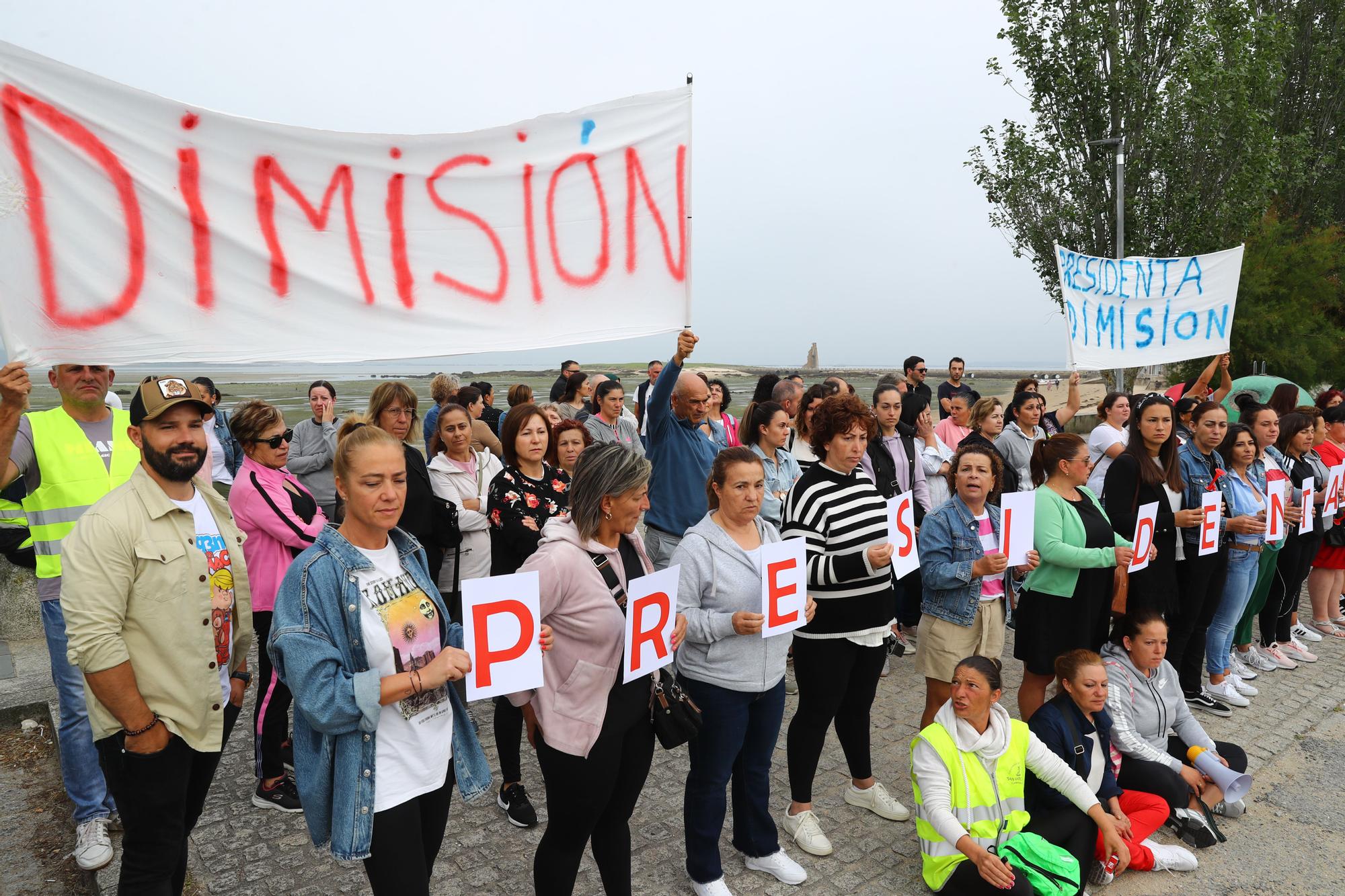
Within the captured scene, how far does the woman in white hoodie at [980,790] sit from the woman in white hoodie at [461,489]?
261 cm

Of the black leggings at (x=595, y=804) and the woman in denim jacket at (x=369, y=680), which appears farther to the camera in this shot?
the black leggings at (x=595, y=804)

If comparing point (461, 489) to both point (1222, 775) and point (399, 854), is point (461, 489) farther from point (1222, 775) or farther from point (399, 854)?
point (1222, 775)

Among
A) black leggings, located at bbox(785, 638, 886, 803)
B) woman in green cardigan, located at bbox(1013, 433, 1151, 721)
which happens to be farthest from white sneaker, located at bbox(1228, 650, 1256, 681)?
black leggings, located at bbox(785, 638, 886, 803)

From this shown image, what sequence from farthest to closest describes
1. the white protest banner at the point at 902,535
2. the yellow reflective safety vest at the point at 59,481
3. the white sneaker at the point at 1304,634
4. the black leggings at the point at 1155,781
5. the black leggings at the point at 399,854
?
the white sneaker at the point at 1304,634 < the black leggings at the point at 1155,781 < the white protest banner at the point at 902,535 < the yellow reflective safety vest at the point at 59,481 < the black leggings at the point at 399,854

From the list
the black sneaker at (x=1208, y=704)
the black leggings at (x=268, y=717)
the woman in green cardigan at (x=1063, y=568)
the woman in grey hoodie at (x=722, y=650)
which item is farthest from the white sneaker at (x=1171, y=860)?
the black leggings at (x=268, y=717)

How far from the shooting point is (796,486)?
419 cm

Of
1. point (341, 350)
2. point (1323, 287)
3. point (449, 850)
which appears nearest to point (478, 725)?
point (449, 850)

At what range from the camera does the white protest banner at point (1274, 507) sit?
6262 mm

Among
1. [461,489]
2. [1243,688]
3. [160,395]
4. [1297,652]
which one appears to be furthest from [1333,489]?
[160,395]

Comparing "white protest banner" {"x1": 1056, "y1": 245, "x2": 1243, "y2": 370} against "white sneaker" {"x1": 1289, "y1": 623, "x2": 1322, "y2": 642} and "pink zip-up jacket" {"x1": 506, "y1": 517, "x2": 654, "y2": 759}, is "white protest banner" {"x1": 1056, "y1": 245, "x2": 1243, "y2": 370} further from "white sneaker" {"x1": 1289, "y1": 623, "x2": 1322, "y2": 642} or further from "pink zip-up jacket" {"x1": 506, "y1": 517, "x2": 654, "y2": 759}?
"pink zip-up jacket" {"x1": 506, "y1": 517, "x2": 654, "y2": 759}

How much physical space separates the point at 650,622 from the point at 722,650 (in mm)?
570

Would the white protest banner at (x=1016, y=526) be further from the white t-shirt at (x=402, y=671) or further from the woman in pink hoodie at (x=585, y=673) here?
the white t-shirt at (x=402, y=671)

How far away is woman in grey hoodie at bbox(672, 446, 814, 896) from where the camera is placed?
11.6 ft

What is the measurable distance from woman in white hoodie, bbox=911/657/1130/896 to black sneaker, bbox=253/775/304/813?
10.3 feet
